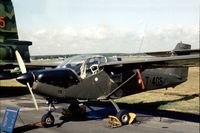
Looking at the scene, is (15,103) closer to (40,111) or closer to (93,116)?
(40,111)

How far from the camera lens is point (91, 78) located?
470 inches

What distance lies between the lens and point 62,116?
529 inches

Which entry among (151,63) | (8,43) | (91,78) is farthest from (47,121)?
(8,43)

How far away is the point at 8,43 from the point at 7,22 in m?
1.77

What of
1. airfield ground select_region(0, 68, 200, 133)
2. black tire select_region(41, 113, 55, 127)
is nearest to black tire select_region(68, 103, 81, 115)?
airfield ground select_region(0, 68, 200, 133)

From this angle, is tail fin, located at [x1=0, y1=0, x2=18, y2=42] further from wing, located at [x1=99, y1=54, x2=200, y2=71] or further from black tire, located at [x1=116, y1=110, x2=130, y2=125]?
black tire, located at [x1=116, y1=110, x2=130, y2=125]

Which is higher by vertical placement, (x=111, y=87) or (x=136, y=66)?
(x=136, y=66)

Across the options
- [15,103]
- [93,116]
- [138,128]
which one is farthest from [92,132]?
[15,103]

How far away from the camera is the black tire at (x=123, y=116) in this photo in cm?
1182

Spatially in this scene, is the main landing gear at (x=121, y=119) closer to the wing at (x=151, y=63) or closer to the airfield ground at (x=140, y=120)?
the airfield ground at (x=140, y=120)

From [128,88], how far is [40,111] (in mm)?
4455

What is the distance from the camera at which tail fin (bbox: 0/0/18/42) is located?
22578 mm

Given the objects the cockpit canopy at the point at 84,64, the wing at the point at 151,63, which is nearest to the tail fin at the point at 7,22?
the cockpit canopy at the point at 84,64

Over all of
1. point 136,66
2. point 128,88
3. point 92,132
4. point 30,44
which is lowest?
point 92,132
